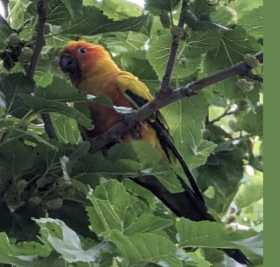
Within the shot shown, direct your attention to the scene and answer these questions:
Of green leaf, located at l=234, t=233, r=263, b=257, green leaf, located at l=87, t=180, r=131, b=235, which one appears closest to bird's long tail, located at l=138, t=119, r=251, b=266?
green leaf, located at l=87, t=180, r=131, b=235

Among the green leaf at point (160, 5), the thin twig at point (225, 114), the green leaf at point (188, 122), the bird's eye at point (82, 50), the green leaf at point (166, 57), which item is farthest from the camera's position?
the thin twig at point (225, 114)

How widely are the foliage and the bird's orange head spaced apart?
0.59 m

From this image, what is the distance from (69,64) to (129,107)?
465mm

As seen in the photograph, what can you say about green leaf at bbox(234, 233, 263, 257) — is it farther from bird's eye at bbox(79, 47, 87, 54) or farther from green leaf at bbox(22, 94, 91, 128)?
bird's eye at bbox(79, 47, 87, 54)

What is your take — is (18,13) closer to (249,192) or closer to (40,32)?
(40,32)

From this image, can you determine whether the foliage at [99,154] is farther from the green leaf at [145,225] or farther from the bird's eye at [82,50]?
the bird's eye at [82,50]

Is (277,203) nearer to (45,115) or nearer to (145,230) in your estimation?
(145,230)

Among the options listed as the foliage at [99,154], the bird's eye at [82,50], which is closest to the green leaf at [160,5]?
the foliage at [99,154]

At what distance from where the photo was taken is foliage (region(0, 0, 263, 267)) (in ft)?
4.01

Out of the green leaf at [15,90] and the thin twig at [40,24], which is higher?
the thin twig at [40,24]

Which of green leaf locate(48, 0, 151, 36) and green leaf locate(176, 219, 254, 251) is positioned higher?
green leaf locate(48, 0, 151, 36)

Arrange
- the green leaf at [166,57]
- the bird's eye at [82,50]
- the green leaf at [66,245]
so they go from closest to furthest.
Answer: the green leaf at [66,245]
the green leaf at [166,57]
the bird's eye at [82,50]

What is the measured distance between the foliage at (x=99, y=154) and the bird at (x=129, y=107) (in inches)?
4.4

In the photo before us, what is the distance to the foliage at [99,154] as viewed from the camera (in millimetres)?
1224
